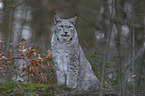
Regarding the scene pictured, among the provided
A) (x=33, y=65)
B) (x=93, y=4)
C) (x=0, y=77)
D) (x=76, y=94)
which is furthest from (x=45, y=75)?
(x=93, y=4)

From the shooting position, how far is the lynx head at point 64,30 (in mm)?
5574

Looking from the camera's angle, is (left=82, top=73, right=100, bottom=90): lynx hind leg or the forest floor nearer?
the forest floor

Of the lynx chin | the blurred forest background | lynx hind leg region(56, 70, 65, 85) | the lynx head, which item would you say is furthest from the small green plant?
the lynx head

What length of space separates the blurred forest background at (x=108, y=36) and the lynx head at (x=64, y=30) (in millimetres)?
350

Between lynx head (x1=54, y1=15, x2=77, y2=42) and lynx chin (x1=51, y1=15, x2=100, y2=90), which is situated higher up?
lynx head (x1=54, y1=15, x2=77, y2=42)

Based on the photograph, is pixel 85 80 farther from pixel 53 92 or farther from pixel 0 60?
pixel 0 60

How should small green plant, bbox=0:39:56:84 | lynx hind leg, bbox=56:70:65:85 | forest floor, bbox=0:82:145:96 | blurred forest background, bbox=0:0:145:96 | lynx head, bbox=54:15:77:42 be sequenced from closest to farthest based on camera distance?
→ blurred forest background, bbox=0:0:145:96, forest floor, bbox=0:82:145:96, lynx head, bbox=54:15:77:42, lynx hind leg, bbox=56:70:65:85, small green plant, bbox=0:39:56:84

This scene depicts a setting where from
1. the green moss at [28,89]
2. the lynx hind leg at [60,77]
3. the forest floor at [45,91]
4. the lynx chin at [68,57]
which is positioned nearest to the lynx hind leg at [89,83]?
the lynx chin at [68,57]

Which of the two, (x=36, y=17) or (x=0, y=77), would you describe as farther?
(x=36, y=17)

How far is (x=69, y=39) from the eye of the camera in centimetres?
566

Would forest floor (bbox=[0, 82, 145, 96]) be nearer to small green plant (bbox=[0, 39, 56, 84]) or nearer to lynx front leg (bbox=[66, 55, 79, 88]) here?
lynx front leg (bbox=[66, 55, 79, 88])

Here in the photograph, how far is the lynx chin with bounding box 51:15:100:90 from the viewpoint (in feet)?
18.4

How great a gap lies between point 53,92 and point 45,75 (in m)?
1.58

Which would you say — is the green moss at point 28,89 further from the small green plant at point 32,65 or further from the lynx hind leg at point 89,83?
the lynx hind leg at point 89,83
